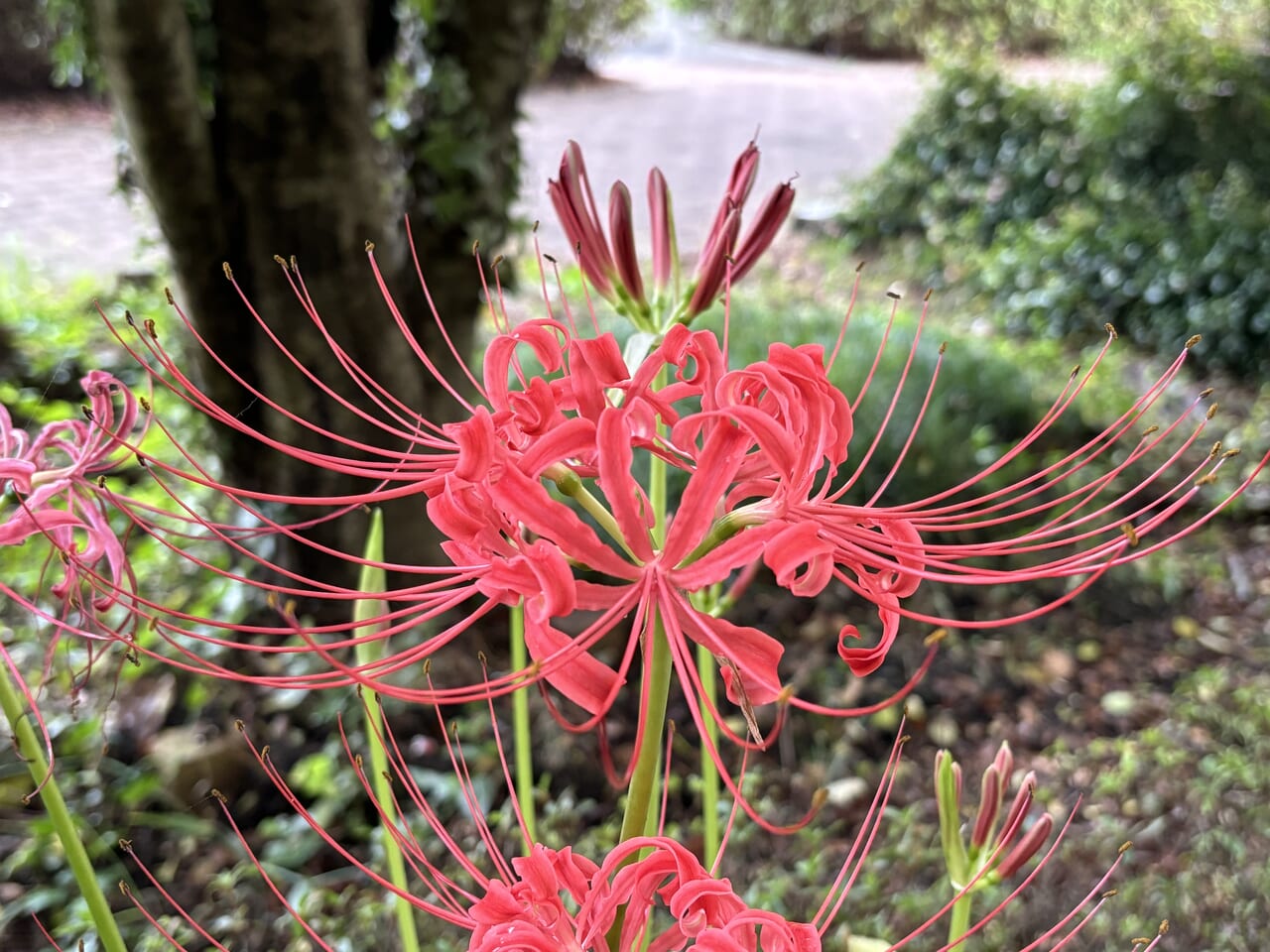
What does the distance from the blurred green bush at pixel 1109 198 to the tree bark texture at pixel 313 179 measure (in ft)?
9.24

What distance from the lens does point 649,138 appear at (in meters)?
6.11

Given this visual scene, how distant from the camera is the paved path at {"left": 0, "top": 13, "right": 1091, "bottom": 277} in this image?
3.80 meters

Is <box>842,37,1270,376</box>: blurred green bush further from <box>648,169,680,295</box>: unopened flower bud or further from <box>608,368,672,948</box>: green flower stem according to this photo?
<box>608,368,672,948</box>: green flower stem

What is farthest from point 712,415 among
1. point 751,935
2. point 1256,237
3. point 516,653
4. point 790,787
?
point 1256,237

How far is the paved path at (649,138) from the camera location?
150 inches

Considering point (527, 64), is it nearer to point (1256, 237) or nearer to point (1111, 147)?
point (1256, 237)

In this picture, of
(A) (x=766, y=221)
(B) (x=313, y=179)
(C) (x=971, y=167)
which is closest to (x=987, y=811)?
(A) (x=766, y=221)

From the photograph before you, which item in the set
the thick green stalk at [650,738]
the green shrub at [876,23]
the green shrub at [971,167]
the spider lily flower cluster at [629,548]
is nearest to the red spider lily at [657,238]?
the spider lily flower cluster at [629,548]

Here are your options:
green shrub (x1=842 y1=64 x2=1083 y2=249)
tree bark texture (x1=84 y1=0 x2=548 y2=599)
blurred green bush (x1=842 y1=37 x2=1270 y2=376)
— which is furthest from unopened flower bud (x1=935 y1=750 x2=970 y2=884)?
green shrub (x1=842 y1=64 x2=1083 y2=249)

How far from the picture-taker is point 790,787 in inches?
66.5

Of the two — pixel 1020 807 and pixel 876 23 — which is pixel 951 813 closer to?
pixel 1020 807

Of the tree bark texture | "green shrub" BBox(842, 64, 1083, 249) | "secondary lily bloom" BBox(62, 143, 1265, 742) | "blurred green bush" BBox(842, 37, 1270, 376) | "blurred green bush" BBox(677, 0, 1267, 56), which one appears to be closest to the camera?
"secondary lily bloom" BBox(62, 143, 1265, 742)

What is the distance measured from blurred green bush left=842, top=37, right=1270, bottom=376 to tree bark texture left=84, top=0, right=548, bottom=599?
2817 millimetres

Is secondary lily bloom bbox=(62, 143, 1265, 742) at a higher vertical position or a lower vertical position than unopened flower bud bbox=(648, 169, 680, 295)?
lower
